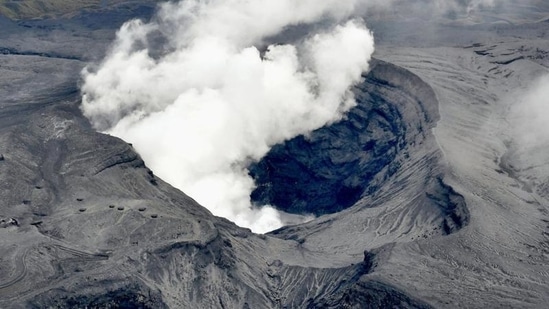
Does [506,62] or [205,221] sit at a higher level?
[205,221]

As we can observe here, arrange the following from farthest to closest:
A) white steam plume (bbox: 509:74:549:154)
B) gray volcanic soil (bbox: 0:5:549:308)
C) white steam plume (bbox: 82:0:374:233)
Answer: white steam plume (bbox: 82:0:374:233) → white steam plume (bbox: 509:74:549:154) → gray volcanic soil (bbox: 0:5:549:308)

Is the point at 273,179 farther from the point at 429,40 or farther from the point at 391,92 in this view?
the point at 429,40

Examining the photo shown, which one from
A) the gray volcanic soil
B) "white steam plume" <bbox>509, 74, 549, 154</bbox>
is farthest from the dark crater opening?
"white steam plume" <bbox>509, 74, 549, 154</bbox>

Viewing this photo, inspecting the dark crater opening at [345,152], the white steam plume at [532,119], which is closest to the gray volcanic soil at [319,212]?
the dark crater opening at [345,152]

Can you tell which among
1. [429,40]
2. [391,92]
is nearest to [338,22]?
[429,40]

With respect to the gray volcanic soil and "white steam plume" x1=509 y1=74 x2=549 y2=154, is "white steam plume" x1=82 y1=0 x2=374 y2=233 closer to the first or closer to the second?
the gray volcanic soil

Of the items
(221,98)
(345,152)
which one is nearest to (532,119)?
(345,152)

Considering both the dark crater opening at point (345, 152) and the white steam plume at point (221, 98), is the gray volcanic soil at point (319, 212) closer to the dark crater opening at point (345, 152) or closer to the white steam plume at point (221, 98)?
the dark crater opening at point (345, 152)
